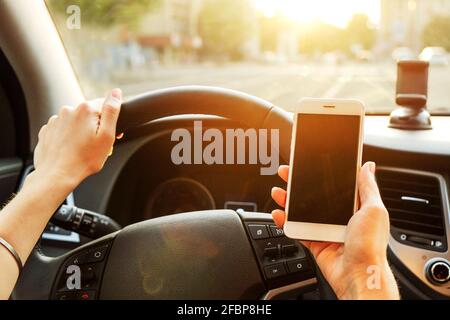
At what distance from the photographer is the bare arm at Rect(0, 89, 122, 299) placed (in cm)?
137

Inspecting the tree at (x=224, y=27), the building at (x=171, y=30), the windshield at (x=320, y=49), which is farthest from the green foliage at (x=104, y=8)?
the building at (x=171, y=30)

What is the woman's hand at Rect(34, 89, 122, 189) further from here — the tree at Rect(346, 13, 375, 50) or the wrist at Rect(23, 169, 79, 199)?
the tree at Rect(346, 13, 375, 50)

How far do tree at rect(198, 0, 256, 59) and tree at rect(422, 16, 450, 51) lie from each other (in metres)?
8.69

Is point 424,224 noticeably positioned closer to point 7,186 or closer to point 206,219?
point 206,219

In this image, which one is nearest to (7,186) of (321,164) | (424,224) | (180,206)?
(180,206)

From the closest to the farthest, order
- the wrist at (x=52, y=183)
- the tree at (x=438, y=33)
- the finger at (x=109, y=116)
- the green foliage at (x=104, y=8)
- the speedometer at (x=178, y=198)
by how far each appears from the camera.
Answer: the wrist at (x=52, y=183), the finger at (x=109, y=116), the speedometer at (x=178, y=198), the green foliage at (x=104, y=8), the tree at (x=438, y=33)

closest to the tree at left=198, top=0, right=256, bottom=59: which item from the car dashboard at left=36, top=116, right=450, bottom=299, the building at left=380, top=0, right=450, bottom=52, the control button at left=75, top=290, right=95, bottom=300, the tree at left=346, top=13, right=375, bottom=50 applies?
the tree at left=346, top=13, right=375, bottom=50

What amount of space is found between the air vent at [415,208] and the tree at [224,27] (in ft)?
34.0

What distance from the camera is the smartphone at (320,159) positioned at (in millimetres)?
1594

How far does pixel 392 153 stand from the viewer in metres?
2.37

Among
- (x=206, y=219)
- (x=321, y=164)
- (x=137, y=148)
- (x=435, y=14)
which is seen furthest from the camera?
(x=435, y=14)

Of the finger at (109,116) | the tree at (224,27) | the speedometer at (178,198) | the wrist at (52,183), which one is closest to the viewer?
the wrist at (52,183)

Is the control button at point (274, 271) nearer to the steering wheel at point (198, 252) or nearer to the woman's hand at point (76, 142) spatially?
the steering wheel at point (198, 252)

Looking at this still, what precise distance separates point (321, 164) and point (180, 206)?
114 cm
